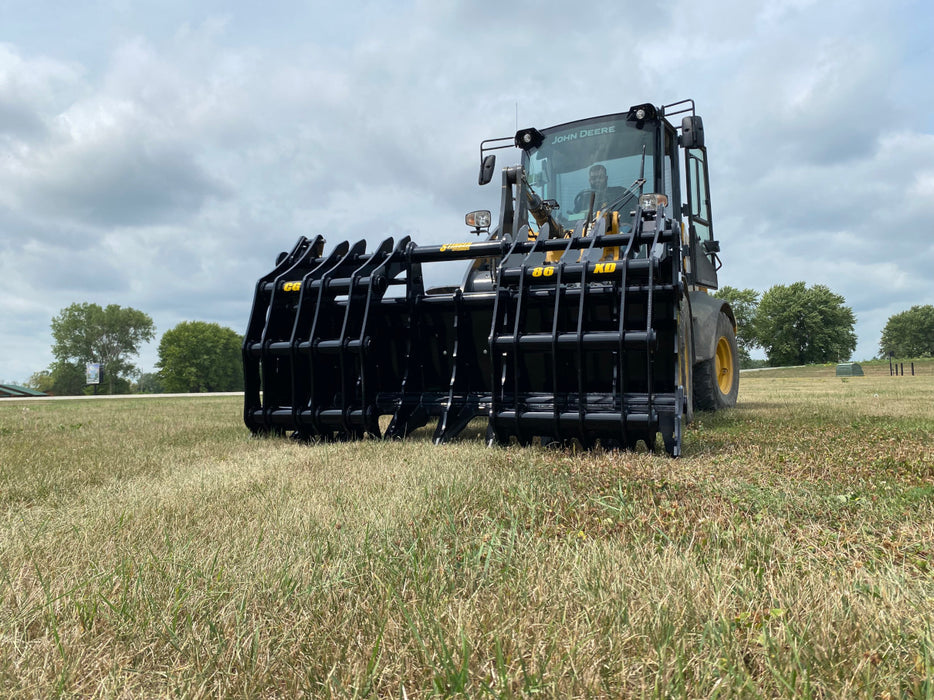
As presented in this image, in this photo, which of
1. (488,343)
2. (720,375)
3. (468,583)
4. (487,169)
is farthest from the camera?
(720,375)

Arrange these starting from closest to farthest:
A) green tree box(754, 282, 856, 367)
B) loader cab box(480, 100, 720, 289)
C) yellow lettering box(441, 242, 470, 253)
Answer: yellow lettering box(441, 242, 470, 253) → loader cab box(480, 100, 720, 289) → green tree box(754, 282, 856, 367)

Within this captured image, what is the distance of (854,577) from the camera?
1.87 m

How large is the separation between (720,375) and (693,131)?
3.29m

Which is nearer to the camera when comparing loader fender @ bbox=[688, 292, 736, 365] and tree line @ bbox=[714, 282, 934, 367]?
loader fender @ bbox=[688, 292, 736, 365]

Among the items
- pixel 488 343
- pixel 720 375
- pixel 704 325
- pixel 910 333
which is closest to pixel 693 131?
pixel 704 325

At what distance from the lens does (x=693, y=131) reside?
6.08 m

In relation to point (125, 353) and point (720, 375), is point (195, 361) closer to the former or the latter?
point (125, 353)

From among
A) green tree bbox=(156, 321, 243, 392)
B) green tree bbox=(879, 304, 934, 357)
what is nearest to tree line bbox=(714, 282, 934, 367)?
green tree bbox=(879, 304, 934, 357)

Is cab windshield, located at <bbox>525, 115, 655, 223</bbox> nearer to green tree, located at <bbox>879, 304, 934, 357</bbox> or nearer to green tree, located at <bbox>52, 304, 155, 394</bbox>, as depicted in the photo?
green tree, located at <bbox>52, 304, 155, 394</bbox>

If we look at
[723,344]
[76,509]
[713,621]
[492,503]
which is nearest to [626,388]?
[492,503]

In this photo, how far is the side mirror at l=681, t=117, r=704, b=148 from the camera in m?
6.07

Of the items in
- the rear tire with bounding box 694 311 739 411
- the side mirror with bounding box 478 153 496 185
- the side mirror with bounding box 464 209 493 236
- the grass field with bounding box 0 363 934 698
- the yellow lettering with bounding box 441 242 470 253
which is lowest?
the grass field with bounding box 0 363 934 698

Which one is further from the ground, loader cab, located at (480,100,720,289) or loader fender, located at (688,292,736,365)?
loader cab, located at (480,100,720,289)

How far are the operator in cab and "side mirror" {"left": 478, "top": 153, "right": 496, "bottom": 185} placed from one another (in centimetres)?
105
